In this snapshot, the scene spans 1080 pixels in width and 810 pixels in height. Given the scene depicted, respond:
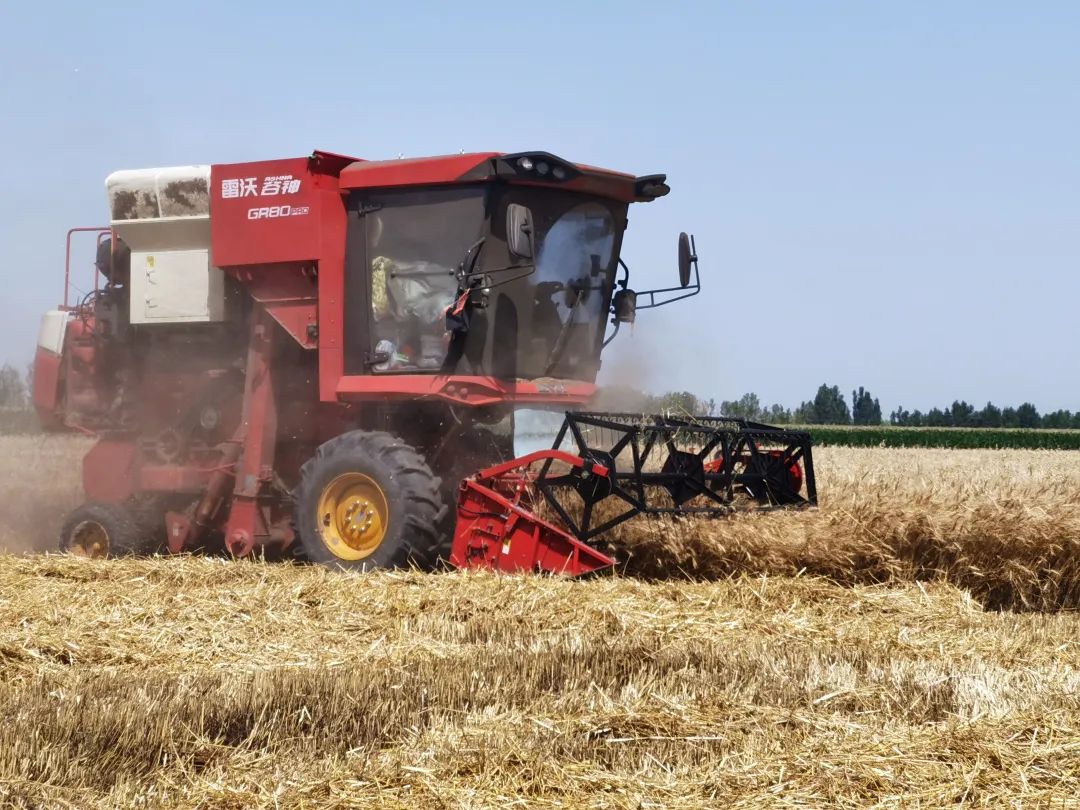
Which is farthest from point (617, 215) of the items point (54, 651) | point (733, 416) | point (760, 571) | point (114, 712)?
point (114, 712)

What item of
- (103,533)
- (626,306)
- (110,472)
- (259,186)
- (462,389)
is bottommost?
(103,533)

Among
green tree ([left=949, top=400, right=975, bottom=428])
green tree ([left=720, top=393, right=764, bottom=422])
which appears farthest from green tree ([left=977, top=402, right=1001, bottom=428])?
green tree ([left=720, top=393, right=764, bottom=422])

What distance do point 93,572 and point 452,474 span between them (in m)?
2.23

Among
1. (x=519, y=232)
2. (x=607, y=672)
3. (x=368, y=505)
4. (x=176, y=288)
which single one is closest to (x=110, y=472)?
(x=176, y=288)

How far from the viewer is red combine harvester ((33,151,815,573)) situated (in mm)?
7430

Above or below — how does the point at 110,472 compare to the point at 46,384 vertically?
below

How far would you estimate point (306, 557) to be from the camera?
25.9 feet

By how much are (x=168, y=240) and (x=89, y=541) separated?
2.22m

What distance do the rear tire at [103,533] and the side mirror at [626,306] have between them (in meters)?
3.61

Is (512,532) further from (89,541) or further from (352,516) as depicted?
(89,541)

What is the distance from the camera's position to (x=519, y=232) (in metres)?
6.87

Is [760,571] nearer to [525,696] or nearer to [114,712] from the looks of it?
[525,696]

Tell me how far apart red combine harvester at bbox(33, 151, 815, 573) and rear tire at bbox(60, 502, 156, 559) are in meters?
0.02

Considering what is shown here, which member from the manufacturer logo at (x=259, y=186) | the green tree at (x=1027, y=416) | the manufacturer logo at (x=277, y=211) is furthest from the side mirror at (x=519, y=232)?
the green tree at (x=1027, y=416)
